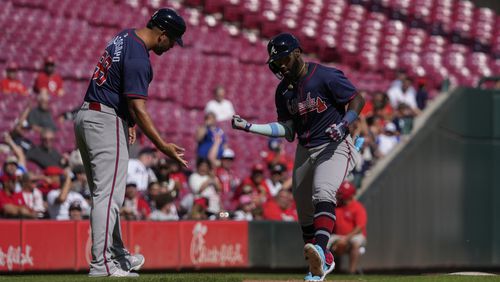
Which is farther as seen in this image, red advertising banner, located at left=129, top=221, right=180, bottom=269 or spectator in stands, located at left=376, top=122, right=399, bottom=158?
spectator in stands, located at left=376, top=122, right=399, bottom=158

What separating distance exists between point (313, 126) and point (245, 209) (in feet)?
19.8

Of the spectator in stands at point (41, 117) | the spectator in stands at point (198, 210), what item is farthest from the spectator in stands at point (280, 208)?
the spectator in stands at point (41, 117)

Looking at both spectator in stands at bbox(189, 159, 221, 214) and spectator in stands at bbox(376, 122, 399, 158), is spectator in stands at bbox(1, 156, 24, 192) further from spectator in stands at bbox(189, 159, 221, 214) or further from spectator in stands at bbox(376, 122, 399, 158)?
spectator in stands at bbox(376, 122, 399, 158)

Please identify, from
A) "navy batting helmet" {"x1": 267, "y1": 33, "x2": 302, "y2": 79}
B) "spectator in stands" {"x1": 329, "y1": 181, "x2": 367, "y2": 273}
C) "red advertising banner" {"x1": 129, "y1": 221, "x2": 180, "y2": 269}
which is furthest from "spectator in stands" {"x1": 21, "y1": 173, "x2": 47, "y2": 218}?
"navy batting helmet" {"x1": 267, "y1": 33, "x2": 302, "y2": 79}

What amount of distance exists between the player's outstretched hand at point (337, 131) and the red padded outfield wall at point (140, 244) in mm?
4429

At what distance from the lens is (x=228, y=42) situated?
20.3 m

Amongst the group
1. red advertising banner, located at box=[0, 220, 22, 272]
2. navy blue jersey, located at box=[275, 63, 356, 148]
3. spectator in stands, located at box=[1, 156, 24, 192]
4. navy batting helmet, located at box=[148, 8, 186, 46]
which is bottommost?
red advertising banner, located at box=[0, 220, 22, 272]

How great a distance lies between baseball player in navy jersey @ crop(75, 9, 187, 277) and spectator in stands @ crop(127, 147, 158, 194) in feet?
17.5

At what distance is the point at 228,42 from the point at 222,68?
4.55 feet

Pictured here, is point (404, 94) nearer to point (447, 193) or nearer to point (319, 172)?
point (447, 193)

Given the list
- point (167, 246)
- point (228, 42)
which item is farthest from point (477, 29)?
point (167, 246)

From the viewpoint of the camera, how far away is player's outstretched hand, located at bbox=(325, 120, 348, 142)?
796 centimetres

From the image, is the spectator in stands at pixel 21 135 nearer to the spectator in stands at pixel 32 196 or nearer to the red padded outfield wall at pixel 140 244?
the spectator in stands at pixel 32 196

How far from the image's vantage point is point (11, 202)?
11.9 meters
